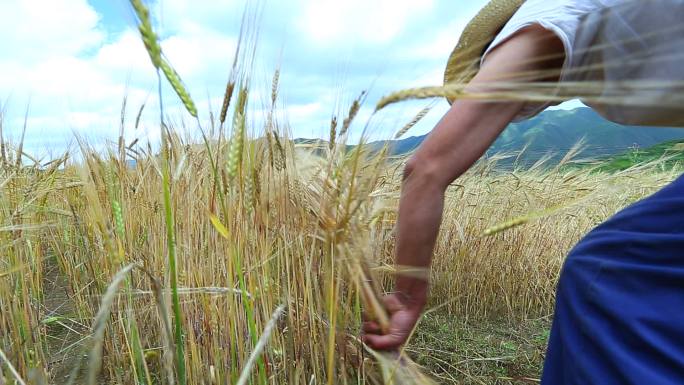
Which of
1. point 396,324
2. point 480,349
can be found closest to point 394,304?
point 396,324

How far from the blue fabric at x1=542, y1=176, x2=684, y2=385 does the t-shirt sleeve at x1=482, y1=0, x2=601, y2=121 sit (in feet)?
0.66

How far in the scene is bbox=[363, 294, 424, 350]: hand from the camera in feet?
2.27

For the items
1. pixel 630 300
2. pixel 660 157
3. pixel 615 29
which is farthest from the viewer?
pixel 660 157

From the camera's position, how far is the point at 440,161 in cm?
66

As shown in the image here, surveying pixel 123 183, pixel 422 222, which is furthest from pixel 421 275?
pixel 123 183

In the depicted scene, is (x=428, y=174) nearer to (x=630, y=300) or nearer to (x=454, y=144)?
(x=454, y=144)

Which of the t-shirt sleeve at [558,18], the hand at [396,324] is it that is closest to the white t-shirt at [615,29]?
the t-shirt sleeve at [558,18]

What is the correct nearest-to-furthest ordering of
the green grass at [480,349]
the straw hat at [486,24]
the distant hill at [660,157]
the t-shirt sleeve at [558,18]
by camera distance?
the t-shirt sleeve at [558,18] → the straw hat at [486,24] → the distant hill at [660,157] → the green grass at [480,349]

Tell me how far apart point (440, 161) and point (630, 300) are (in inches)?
11.5

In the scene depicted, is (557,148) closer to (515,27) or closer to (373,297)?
(515,27)

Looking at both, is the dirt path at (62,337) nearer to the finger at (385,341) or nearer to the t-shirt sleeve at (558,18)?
the finger at (385,341)

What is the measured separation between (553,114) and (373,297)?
294 feet

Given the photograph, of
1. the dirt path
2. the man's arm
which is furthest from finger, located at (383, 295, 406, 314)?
the dirt path

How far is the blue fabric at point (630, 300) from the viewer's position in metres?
0.50
